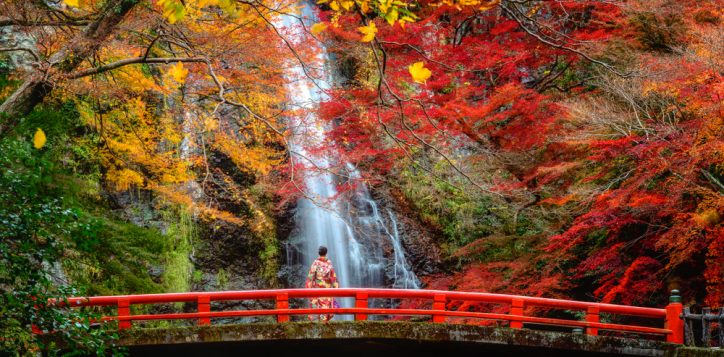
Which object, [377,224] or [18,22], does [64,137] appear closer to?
[18,22]

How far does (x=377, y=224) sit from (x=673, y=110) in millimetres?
8500

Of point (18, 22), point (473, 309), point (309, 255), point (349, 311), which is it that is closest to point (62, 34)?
point (18, 22)

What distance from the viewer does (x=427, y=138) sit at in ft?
52.7

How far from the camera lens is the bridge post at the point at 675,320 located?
383 inches

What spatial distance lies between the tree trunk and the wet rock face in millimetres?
11228

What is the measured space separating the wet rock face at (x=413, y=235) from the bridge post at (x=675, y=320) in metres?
7.94

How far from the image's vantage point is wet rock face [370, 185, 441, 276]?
1745 centimetres

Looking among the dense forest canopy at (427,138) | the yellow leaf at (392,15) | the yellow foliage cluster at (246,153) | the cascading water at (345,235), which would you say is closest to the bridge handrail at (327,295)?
the dense forest canopy at (427,138)

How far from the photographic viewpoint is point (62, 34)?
407 inches

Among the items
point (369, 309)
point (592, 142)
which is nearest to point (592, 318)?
point (592, 142)

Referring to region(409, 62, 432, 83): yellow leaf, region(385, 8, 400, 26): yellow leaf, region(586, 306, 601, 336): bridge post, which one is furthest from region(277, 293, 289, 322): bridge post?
region(409, 62, 432, 83): yellow leaf

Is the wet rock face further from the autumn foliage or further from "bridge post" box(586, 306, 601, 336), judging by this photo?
"bridge post" box(586, 306, 601, 336)

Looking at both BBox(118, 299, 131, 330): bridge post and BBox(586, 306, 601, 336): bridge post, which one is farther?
BBox(586, 306, 601, 336): bridge post

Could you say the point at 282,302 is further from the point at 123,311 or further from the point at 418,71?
the point at 418,71
